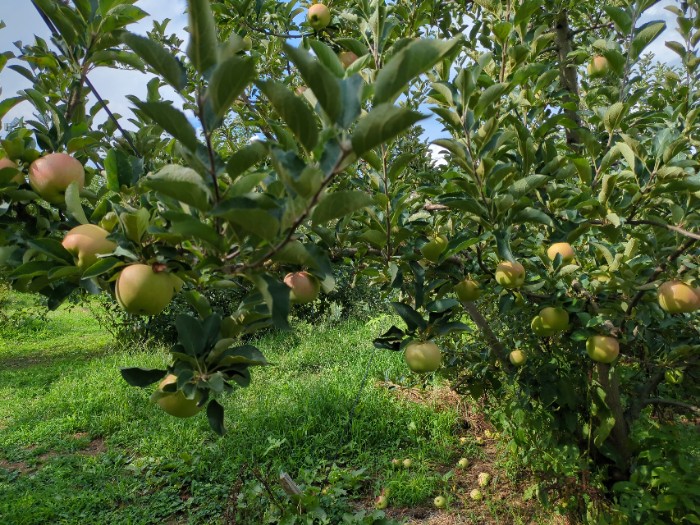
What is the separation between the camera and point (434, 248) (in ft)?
3.56

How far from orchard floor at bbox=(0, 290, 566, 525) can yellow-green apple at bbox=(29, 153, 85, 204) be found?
1.61 metres

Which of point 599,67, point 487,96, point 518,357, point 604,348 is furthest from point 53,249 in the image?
point 599,67

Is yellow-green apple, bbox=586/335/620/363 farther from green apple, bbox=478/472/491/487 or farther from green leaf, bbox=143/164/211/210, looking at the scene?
green apple, bbox=478/472/491/487

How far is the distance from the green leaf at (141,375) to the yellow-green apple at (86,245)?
18 cm

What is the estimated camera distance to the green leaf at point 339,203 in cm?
56

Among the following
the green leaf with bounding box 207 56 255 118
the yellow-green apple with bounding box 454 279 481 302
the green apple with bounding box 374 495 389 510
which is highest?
the green leaf with bounding box 207 56 255 118

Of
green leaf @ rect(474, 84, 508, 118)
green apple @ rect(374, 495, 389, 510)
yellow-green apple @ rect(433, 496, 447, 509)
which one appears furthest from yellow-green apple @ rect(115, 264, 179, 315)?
yellow-green apple @ rect(433, 496, 447, 509)

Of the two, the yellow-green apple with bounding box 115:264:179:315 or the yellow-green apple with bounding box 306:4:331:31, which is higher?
the yellow-green apple with bounding box 306:4:331:31

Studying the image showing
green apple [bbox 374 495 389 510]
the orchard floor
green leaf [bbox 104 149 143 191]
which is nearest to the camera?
green leaf [bbox 104 149 143 191]

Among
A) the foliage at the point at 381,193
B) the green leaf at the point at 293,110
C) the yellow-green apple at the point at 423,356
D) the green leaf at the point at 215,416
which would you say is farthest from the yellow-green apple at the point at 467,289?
the green leaf at the point at 293,110

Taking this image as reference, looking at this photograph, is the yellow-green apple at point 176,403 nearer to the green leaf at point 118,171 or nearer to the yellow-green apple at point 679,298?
the green leaf at point 118,171

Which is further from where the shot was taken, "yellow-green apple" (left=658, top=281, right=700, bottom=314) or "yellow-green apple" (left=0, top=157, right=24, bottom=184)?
"yellow-green apple" (left=658, top=281, right=700, bottom=314)

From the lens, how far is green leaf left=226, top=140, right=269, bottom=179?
0.60 metres

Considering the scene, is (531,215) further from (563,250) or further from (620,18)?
(620,18)
